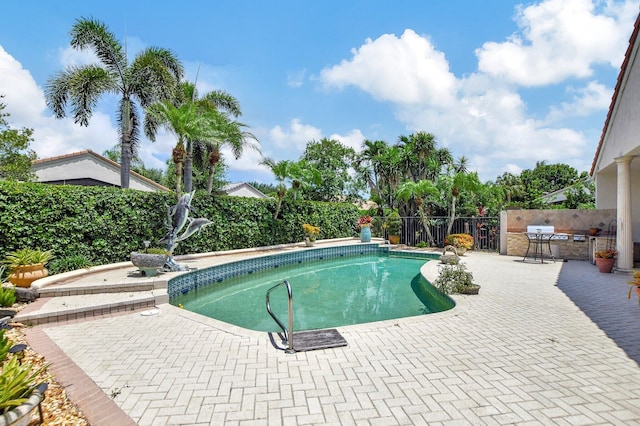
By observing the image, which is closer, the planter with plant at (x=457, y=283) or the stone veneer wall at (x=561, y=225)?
the planter with plant at (x=457, y=283)

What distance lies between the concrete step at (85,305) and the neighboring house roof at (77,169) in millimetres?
13295

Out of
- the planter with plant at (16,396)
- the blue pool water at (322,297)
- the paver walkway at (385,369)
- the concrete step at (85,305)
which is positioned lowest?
the blue pool water at (322,297)

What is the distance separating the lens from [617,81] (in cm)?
923

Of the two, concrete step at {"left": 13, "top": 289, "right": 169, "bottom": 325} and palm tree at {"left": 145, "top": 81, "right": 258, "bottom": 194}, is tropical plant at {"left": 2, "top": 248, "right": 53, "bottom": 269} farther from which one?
palm tree at {"left": 145, "top": 81, "right": 258, "bottom": 194}

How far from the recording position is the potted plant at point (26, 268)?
6570 millimetres

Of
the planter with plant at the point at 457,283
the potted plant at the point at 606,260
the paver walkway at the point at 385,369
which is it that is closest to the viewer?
the paver walkway at the point at 385,369

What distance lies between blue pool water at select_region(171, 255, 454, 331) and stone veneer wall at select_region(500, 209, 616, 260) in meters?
4.84

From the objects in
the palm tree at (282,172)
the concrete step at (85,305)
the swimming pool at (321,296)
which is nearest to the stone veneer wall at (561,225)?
the swimming pool at (321,296)

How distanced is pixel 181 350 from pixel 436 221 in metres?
15.7

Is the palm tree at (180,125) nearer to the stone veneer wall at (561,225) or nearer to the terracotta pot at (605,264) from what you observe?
the stone veneer wall at (561,225)

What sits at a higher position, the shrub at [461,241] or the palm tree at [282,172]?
the palm tree at [282,172]

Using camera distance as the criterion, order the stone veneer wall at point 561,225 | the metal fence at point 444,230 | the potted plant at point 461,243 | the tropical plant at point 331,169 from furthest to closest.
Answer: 1. the tropical plant at point 331,169
2. the metal fence at point 444,230
3. the potted plant at point 461,243
4. the stone veneer wall at point 561,225

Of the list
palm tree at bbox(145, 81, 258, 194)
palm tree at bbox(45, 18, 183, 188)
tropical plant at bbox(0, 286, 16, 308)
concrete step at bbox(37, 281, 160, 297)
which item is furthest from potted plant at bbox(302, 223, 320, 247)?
tropical plant at bbox(0, 286, 16, 308)

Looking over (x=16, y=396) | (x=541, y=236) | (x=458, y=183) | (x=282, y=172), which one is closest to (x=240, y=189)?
(x=282, y=172)
